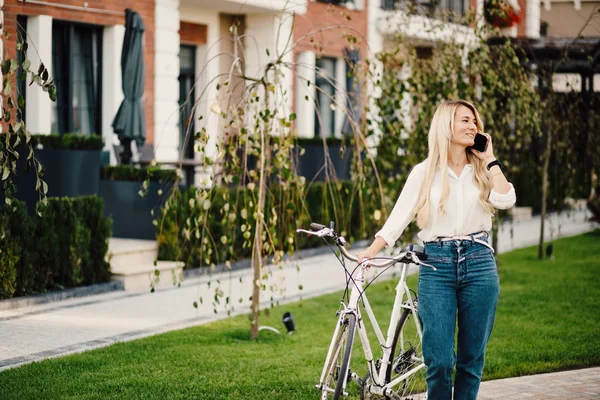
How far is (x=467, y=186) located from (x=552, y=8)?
1336 inches

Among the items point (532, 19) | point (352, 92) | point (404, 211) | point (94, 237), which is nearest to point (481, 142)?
point (404, 211)

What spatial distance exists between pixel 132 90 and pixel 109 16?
1.58m

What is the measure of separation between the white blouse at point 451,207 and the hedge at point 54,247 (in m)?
5.74

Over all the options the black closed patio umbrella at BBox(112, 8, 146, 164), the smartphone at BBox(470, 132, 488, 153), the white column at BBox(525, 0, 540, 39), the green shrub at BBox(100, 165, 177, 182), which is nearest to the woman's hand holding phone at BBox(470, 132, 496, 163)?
the smartphone at BBox(470, 132, 488, 153)

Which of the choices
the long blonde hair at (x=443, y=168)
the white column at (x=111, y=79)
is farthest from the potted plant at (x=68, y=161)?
the long blonde hair at (x=443, y=168)

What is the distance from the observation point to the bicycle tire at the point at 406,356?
631cm

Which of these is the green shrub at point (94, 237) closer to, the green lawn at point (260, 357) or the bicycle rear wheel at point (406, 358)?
the green lawn at point (260, 357)

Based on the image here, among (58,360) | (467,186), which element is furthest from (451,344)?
(58,360)

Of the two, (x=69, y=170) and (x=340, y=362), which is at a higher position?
(x=69, y=170)

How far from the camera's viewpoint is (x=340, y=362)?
5.85m

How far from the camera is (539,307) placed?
11469mm

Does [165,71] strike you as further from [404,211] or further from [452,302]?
[452,302]

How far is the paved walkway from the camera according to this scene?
902 cm

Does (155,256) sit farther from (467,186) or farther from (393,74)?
(467,186)
